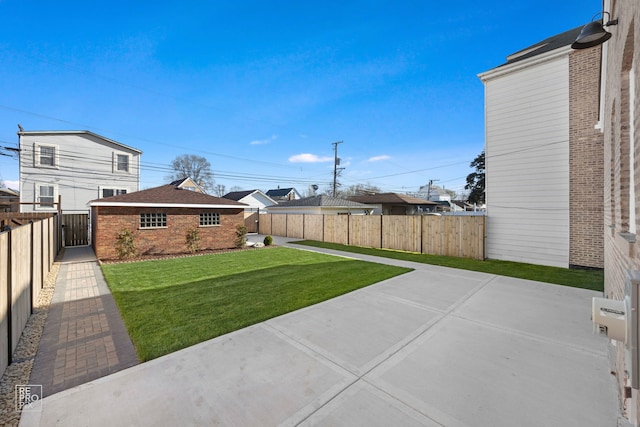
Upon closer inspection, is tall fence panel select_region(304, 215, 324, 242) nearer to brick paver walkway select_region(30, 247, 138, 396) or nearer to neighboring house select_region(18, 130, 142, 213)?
brick paver walkway select_region(30, 247, 138, 396)

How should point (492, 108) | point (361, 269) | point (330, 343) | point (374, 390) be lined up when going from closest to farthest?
point (374, 390) < point (330, 343) < point (361, 269) < point (492, 108)

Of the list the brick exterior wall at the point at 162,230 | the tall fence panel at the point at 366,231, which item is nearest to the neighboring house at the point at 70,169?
the brick exterior wall at the point at 162,230

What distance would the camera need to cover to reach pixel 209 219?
13391mm

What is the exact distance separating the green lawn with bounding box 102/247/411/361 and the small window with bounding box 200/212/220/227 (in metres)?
2.78

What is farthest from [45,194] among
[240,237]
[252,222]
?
[240,237]

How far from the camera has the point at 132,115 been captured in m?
18.0

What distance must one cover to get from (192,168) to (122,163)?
20.5 metres

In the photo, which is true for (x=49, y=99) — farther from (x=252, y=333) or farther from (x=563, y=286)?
(x=563, y=286)

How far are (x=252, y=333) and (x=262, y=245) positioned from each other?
10504mm

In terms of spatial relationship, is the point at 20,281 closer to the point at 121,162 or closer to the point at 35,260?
the point at 35,260

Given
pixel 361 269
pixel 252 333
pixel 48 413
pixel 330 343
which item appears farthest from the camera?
pixel 361 269

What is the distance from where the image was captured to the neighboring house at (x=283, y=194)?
45037mm

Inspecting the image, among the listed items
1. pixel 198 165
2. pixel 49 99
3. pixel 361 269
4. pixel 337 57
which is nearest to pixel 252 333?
pixel 361 269

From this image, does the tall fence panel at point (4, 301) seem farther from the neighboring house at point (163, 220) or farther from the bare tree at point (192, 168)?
the bare tree at point (192, 168)
